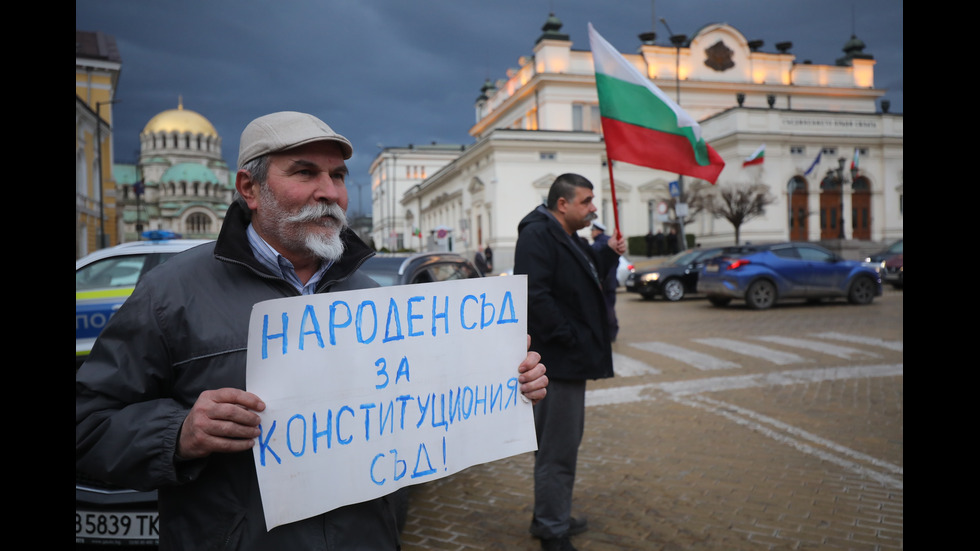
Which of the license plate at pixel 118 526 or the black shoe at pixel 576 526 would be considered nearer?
the license plate at pixel 118 526

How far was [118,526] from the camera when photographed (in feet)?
13.1

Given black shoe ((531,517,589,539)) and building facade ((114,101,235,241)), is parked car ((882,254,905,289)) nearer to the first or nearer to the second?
black shoe ((531,517,589,539))

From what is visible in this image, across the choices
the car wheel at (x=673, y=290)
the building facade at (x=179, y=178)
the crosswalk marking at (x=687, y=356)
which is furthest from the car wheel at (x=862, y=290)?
the building facade at (x=179, y=178)

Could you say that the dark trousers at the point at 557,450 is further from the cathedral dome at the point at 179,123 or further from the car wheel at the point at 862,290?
the cathedral dome at the point at 179,123

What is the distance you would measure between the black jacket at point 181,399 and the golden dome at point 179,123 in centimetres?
14593

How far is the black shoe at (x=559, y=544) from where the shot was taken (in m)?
4.12

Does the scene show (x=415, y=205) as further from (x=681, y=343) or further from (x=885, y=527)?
(x=885, y=527)

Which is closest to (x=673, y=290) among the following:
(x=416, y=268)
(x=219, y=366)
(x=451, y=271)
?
(x=451, y=271)

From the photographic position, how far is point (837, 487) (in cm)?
A: 525

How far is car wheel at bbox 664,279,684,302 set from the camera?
2161 centimetres

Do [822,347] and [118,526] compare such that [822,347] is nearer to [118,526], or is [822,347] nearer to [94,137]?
[118,526]

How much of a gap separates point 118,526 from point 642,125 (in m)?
4.18

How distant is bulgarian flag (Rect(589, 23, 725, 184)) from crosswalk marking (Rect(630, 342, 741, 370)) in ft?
18.1

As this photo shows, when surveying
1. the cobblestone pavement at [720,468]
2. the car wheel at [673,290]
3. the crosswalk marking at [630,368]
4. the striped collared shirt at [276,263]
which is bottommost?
the cobblestone pavement at [720,468]
